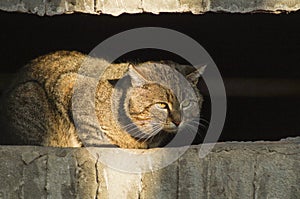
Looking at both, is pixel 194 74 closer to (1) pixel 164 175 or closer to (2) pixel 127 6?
(2) pixel 127 6

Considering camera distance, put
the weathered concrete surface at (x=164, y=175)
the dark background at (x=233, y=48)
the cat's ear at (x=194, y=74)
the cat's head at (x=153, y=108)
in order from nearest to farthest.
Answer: the weathered concrete surface at (x=164, y=175)
the cat's head at (x=153, y=108)
the cat's ear at (x=194, y=74)
the dark background at (x=233, y=48)

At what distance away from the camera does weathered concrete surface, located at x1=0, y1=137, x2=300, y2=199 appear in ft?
9.58

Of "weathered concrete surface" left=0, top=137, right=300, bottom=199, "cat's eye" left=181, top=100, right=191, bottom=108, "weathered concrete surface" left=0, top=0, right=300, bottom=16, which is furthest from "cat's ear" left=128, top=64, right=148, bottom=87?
"weathered concrete surface" left=0, top=137, right=300, bottom=199

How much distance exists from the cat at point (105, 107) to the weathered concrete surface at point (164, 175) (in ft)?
2.42

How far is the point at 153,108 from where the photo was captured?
3730 millimetres

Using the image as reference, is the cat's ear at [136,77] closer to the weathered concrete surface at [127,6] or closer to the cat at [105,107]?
the cat at [105,107]

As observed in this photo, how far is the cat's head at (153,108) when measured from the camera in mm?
3691

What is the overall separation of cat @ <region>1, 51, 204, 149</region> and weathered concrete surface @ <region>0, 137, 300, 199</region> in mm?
738

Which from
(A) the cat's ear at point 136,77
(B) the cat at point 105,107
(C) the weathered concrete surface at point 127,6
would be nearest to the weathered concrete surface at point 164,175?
(C) the weathered concrete surface at point 127,6

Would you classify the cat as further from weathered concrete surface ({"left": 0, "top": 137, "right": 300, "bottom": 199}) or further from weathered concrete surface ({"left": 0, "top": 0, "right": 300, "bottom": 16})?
weathered concrete surface ({"left": 0, "top": 137, "right": 300, "bottom": 199})

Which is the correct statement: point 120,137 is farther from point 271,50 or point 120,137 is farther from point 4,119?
point 271,50

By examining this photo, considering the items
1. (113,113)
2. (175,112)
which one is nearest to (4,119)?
(113,113)

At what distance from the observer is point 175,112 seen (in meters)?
3.68

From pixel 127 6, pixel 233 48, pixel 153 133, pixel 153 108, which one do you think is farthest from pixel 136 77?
pixel 233 48
